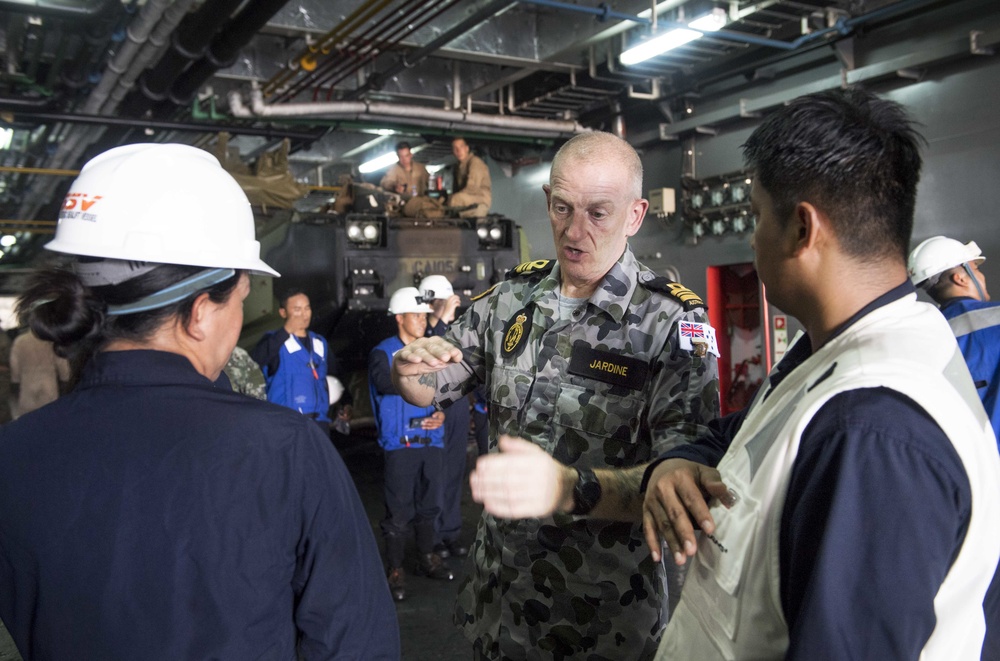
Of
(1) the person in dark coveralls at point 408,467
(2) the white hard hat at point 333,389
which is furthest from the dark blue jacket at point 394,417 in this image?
(2) the white hard hat at point 333,389

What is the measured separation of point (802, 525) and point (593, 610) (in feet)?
3.79

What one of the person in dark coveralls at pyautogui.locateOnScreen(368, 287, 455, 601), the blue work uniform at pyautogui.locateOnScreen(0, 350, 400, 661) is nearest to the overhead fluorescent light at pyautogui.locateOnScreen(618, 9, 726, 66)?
the person in dark coveralls at pyautogui.locateOnScreen(368, 287, 455, 601)

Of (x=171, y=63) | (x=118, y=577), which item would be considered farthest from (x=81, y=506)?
(x=171, y=63)

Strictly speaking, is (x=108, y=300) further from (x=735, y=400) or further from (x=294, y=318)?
(x=735, y=400)

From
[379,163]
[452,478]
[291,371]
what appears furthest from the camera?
[379,163]

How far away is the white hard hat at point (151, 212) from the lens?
52.7 inches

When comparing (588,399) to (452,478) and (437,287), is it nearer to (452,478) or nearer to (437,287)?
(452,478)

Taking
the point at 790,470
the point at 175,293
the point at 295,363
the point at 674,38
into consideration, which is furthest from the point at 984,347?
the point at 674,38

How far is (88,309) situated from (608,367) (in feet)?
4.09

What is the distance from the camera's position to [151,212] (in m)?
1.37

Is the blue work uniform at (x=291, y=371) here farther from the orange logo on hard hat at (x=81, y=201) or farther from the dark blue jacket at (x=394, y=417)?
the orange logo on hard hat at (x=81, y=201)

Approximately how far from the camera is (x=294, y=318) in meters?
5.96

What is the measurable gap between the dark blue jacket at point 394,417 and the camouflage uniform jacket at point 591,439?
3065 millimetres

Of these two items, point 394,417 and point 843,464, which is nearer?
point 843,464
